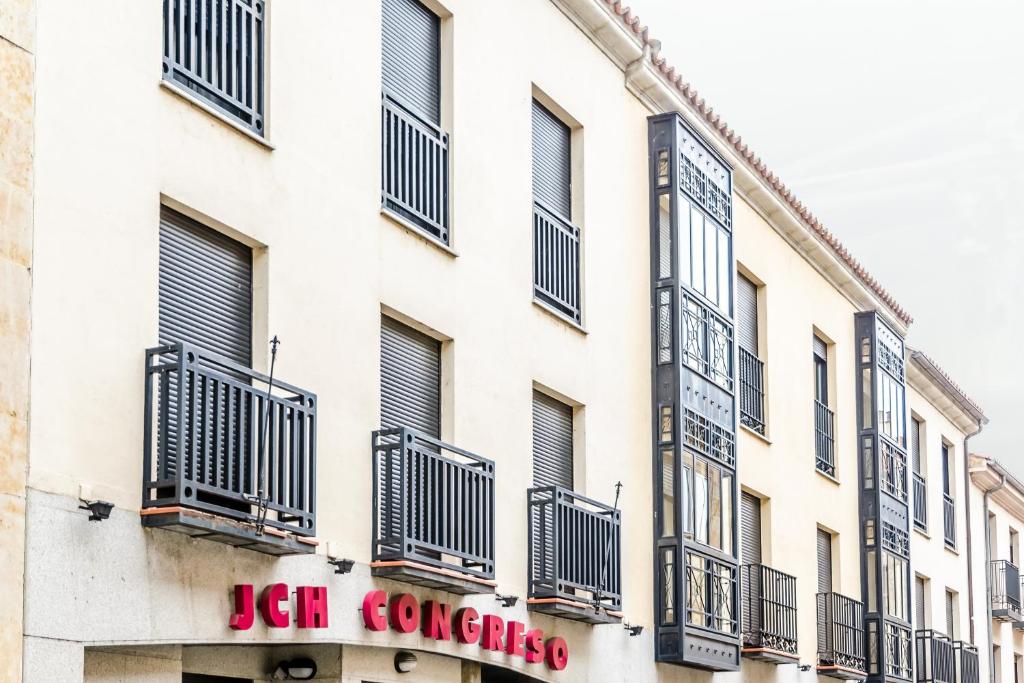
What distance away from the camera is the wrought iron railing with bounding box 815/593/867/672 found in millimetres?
26969

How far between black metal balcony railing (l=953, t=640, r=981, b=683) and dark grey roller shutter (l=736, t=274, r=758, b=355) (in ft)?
35.5

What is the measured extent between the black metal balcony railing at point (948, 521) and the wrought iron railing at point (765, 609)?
1315 cm

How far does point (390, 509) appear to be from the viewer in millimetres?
14969

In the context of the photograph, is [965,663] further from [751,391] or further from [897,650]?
[751,391]

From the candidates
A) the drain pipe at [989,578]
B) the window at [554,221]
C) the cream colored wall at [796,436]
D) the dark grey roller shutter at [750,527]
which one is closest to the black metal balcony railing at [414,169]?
the window at [554,221]

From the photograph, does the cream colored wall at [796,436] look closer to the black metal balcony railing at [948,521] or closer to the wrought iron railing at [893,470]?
the wrought iron railing at [893,470]

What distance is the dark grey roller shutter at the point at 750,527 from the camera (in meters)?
24.8

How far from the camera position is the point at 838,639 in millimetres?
27266

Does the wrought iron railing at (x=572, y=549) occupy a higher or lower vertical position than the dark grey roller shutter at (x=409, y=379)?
lower

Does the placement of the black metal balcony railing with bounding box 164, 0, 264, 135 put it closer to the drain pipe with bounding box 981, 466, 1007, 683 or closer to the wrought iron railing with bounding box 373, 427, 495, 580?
the wrought iron railing with bounding box 373, 427, 495, 580

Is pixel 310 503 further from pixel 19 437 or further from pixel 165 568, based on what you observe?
pixel 19 437

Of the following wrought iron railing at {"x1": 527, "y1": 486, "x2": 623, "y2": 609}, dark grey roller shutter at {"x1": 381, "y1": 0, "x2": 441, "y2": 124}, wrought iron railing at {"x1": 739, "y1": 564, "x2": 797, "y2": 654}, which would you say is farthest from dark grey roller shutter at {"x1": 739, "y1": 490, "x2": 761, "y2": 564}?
dark grey roller shutter at {"x1": 381, "y1": 0, "x2": 441, "y2": 124}

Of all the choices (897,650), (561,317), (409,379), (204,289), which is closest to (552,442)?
(561,317)

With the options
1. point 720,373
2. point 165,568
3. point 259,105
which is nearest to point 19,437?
point 165,568
